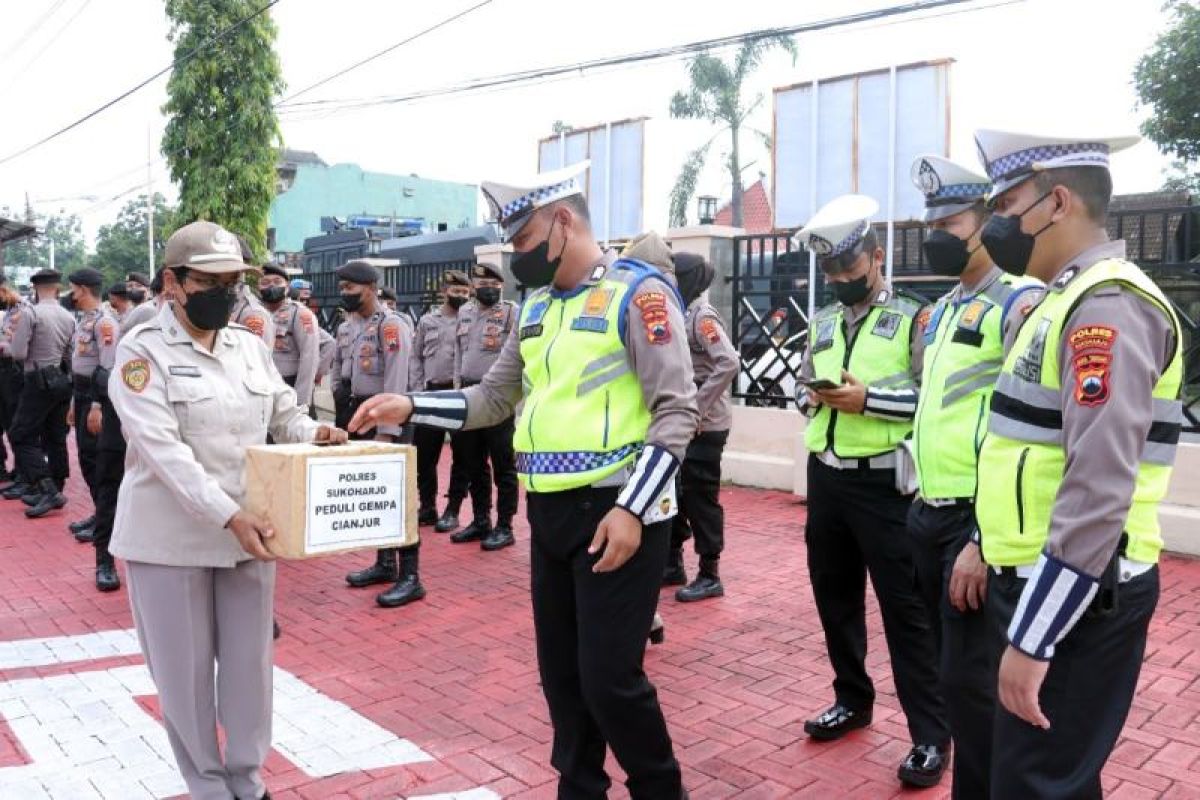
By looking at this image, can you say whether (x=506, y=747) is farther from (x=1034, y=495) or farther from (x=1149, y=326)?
(x=1149, y=326)

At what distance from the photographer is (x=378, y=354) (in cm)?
670

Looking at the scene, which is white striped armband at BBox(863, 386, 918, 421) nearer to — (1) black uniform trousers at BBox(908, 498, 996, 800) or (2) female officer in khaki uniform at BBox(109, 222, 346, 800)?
(1) black uniform trousers at BBox(908, 498, 996, 800)

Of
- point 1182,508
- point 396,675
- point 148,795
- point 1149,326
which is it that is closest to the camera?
point 1149,326

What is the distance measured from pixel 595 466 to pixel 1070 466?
126 centimetres

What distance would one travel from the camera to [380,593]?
A: 596cm

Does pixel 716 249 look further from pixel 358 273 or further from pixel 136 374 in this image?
pixel 136 374

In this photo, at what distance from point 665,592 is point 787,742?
2195 millimetres

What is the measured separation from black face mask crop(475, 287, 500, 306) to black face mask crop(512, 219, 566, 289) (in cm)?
488

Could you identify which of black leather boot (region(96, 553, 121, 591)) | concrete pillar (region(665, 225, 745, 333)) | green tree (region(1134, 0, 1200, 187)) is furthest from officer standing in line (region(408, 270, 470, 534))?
green tree (region(1134, 0, 1200, 187))

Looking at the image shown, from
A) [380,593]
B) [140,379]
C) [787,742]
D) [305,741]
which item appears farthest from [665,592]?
[140,379]

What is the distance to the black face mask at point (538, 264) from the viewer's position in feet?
9.73

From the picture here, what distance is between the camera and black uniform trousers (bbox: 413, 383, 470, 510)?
7.43 meters

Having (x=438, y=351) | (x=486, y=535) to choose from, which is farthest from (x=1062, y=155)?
(x=438, y=351)

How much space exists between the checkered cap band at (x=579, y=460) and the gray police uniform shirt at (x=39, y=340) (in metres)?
7.50
